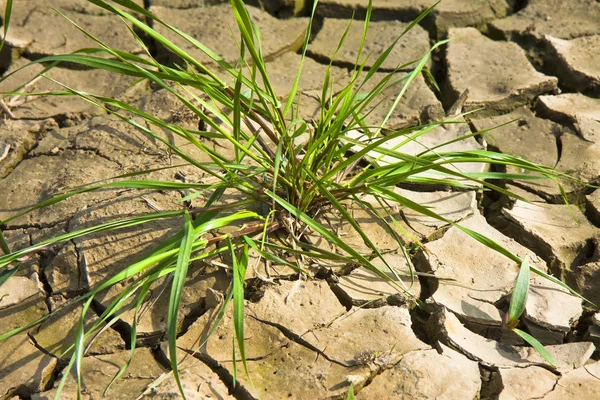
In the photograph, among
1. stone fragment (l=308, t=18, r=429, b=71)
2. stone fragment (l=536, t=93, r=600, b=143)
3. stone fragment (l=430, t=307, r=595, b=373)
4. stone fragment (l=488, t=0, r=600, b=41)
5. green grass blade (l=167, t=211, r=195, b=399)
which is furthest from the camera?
stone fragment (l=488, t=0, r=600, b=41)

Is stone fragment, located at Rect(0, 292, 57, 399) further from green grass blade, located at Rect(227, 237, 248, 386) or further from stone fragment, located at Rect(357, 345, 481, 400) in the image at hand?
stone fragment, located at Rect(357, 345, 481, 400)

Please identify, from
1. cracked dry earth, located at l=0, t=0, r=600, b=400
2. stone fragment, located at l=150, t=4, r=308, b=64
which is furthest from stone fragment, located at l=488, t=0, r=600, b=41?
stone fragment, located at l=150, t=4, r=308, b=64

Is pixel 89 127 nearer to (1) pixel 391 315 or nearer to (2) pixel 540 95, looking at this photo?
(1) pixel 391 315

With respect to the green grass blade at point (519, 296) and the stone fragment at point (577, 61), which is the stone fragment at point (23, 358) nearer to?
the green grass blade at point (519, 296)

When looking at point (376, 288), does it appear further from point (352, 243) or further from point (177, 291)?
point (177, 291)

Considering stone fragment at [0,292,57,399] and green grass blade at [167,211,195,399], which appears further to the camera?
stone fragment at [0,292,57,399]

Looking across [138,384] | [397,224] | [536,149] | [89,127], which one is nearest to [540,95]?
[536,149]
